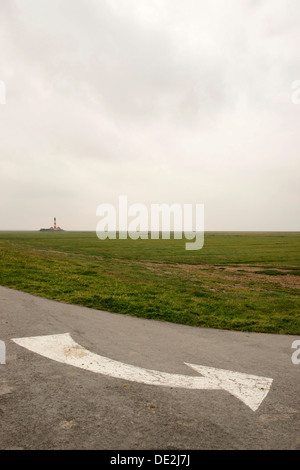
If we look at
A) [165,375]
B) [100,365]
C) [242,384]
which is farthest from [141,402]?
[242,384]

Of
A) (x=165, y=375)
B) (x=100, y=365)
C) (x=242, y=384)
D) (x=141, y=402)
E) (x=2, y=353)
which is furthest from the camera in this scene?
(x=2, y=353)

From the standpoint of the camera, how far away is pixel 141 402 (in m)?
3.70

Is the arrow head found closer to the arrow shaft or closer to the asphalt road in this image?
the asphalt road

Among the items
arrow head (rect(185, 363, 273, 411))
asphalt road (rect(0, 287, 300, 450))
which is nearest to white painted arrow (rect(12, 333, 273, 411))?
arrow head (rect(185, 363, 273, 411))

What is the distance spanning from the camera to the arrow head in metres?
3.91

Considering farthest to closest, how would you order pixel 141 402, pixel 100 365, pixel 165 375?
pixel 100 365 → pixel 165 375 → pixel 141 402

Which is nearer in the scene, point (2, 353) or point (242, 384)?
point (242, 384)

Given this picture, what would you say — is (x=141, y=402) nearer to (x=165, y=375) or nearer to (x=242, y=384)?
(x=165, y=375)

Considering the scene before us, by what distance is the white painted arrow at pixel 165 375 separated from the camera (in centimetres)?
415

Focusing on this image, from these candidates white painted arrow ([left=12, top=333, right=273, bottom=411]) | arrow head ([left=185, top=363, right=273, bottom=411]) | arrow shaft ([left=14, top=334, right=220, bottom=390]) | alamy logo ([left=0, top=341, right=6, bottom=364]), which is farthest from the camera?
alamy logo ([left=0, top=341, right=6, bottom=364])

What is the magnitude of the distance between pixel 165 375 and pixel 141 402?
0.96 metres

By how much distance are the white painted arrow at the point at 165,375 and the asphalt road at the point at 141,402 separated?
0.11m

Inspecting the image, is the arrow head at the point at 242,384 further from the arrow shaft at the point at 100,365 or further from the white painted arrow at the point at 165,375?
the arrow shaft at the point at 100,365

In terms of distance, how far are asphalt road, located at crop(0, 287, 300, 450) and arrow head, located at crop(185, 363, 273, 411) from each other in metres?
0.09
